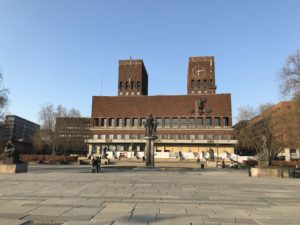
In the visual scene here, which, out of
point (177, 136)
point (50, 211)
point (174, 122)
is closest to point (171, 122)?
point (174, 122)

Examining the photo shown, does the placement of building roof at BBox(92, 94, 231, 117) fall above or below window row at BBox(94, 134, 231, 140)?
above

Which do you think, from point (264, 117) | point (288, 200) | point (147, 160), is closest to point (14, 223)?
point (288, 200)

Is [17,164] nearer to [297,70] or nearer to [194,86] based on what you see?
[297,70]

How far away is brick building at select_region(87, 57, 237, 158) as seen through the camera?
322 feet

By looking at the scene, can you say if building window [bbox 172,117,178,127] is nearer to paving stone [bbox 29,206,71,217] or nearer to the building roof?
the building roof

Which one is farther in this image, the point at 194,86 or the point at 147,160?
the point at 194,86

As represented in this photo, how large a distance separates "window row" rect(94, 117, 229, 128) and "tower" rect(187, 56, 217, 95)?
21.1 meters

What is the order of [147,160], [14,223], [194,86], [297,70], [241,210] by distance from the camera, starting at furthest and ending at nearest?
[194,86]
[147,160]
[297,70]
[241,210]
[14,223]

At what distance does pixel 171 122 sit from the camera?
102 metres

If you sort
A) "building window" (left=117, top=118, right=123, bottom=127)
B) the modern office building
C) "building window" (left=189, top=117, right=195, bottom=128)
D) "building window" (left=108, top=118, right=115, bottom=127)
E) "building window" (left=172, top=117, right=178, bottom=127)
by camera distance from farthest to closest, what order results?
1. "building window" (left=108, top=118, right=115, bottom=127)
2. "building window" (left=117, top=118, right=123, bottom=127)
3. the modern office building
4. "building window" (left=172, top=117, right=178, bottom=127)
5. "building window" (left=189, top=117, right=195, bottom=128)

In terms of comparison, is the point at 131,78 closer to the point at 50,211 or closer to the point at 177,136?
the point at 177,136

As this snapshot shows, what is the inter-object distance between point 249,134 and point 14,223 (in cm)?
6652

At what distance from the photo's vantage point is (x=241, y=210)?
9336 millimetres

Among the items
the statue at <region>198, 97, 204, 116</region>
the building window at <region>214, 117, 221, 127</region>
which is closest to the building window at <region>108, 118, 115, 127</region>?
the statue at <region>198, 97, 204, 116</region>
